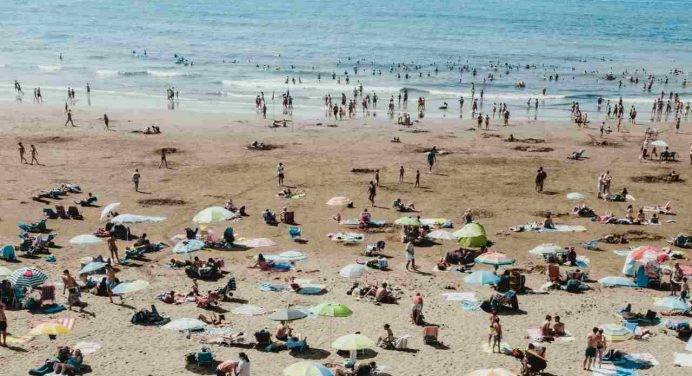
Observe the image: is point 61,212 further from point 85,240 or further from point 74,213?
point 85,240

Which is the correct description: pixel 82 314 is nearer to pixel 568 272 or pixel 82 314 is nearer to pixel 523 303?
pixel 523 303

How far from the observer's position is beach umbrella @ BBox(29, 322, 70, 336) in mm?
19625

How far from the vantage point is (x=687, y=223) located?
32.8m

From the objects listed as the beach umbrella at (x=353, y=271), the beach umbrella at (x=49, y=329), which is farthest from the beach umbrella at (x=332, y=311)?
the beach umbrella at (x=49, y=329)

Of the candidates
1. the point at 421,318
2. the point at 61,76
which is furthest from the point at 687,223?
the point at 61,76

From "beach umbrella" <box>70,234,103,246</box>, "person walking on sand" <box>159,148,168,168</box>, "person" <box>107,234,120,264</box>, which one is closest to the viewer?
"person" <box>107,234,120,264</box>

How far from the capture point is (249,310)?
872 inches

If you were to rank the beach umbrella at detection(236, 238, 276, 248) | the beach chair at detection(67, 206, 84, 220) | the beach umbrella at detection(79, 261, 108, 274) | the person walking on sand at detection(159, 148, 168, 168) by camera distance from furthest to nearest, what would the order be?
the person walking on sand at detection(159, 148, 168, 168) < the beach chair at detection(67, 206, 84, 220) < the beach umbrella at detection(236, 238, 276, 248) < the beach umbrella at detection(79, 261, 108, 274)

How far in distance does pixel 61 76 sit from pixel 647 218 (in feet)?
228

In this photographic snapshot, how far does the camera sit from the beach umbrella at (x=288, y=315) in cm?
2075

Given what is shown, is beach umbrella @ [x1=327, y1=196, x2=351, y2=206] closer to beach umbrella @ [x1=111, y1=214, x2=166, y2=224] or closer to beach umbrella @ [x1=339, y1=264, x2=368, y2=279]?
beach umbrella @ [x1=111, y1=214, x2=166, y2=224]

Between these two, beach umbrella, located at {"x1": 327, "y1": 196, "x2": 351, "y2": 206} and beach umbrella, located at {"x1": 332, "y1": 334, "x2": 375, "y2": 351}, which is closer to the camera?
beach umbrella, located at {"x1": 332, "y1": 334, "x2": 375, "y2": 351}

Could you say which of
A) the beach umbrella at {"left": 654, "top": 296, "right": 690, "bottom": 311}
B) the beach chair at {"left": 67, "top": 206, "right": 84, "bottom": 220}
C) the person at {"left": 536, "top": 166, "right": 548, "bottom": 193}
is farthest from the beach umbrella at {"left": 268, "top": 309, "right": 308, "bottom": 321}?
the person at {"left": 536, "top": 166, "right": 548, "bottom": 193}

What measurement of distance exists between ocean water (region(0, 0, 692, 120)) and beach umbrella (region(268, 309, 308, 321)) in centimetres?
4308
